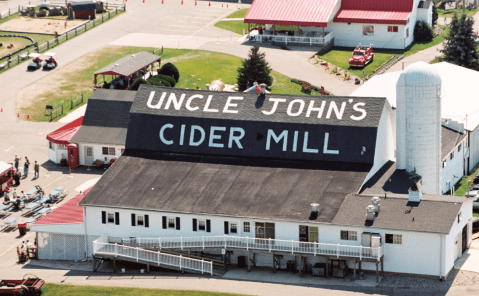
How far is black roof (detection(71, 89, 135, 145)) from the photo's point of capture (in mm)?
106750

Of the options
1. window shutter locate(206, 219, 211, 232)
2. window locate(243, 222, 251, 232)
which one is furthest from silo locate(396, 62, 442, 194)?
window shutter locate(206, 219, 211, 232)

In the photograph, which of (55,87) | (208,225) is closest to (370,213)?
(208,225)

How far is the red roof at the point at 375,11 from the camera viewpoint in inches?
5349

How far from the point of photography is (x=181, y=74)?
5079 inches

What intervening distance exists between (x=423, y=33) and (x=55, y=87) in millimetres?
46101

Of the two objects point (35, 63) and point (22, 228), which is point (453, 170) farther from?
point (35, 63)

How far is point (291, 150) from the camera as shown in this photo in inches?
3452

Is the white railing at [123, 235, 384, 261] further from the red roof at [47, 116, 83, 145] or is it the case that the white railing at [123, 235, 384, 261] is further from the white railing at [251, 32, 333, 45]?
the white railing at [251, 32, 333, 45]

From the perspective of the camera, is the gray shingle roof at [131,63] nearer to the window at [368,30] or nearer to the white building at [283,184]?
the window at [368,30]

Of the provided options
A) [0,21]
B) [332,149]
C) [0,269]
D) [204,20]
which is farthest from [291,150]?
[0,21]

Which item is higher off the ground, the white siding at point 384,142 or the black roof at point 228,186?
the white siding at point 384,142

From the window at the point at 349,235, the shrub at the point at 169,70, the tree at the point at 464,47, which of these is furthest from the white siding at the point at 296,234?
the tree at the point at 464,47

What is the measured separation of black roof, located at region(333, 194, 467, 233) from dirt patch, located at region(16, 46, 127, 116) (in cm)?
5222

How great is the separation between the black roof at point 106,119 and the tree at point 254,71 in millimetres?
14305
